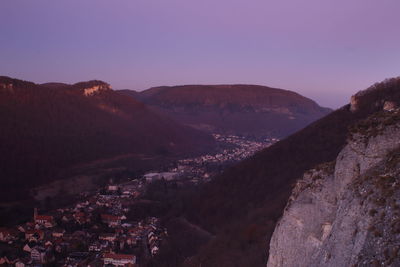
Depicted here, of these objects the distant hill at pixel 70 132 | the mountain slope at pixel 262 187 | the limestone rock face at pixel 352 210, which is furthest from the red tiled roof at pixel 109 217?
the limestone rock face at pixel 352 210

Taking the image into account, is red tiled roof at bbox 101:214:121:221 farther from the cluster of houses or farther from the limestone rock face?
the limestone rock face

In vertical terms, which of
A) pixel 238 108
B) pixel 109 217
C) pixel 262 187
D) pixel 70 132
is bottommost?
pixel 109 217

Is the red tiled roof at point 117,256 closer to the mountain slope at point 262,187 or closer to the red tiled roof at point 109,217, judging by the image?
the mountain slope at point 262,187

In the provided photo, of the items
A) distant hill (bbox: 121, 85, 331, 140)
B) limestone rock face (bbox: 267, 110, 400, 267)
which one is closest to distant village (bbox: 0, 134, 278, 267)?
limestone rock face (bbox: 267, 110, 400, 267)

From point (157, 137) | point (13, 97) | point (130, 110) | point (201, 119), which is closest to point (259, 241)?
point (13, 97)

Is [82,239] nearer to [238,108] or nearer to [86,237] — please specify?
[86,237]

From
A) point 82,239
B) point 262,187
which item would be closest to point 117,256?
point 82,239

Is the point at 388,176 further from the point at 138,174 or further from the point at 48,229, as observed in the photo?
the point at 138,174
